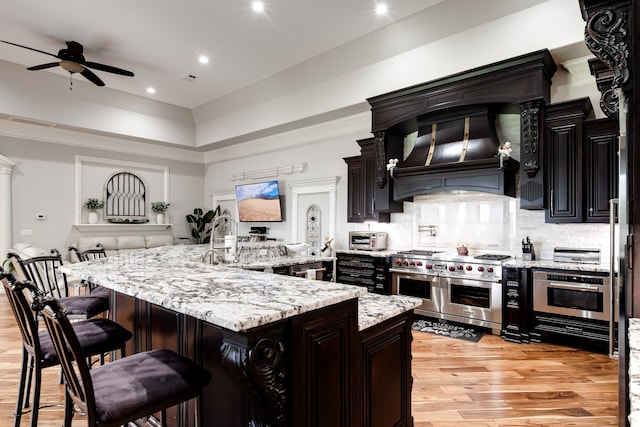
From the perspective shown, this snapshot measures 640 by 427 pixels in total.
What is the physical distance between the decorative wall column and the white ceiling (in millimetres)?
1936

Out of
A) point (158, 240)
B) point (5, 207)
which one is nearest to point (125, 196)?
point (158, 240)

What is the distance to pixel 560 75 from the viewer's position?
4246 mm

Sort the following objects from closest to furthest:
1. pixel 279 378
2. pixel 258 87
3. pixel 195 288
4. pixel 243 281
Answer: pixel 279 378
pixel 195 288
pixel 243 281
pixel 258 87

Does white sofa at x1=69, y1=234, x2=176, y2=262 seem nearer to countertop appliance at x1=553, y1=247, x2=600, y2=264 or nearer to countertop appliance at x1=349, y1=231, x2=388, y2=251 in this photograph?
countertop appliance at x1=349, y1=231, x2=388, y2=251

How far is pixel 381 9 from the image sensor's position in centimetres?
425

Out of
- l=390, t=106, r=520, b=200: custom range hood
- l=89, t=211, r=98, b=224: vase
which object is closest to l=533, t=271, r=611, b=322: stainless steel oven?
l=390, t=106, r=520, b=200: custom range hood

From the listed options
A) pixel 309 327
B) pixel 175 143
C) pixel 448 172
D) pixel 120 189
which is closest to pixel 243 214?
pixel 175 143

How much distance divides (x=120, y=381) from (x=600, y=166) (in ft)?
14.9

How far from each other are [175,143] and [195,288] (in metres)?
7.56

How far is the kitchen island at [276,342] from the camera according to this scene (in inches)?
45.5

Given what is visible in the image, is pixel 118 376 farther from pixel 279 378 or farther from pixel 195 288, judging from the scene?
pixel 279 378

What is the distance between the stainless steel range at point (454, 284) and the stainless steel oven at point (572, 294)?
41 cm

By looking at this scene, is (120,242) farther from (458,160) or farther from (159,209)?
(458,160)

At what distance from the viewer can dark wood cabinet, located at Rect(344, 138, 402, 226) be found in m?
5.43
